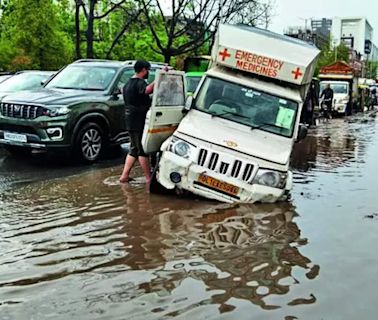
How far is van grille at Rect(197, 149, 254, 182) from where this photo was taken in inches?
301

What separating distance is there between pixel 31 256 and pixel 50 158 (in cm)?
600

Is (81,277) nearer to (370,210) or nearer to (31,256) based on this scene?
(31,256)

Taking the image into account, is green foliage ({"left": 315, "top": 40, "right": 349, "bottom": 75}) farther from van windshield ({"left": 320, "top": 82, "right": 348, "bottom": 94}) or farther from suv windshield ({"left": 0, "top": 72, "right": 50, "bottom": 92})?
suv windshield ({"left": 0, "top": 72, "right": 50, "bottom": 92})

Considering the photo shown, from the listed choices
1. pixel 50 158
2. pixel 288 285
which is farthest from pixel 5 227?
pixel 50 158

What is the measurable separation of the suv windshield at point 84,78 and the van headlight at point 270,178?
4677mm

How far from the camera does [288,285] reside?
5039 mm

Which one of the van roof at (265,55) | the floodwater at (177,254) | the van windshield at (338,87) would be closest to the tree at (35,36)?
the floodwater at (177,254)

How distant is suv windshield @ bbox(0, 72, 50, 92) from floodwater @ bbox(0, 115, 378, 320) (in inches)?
160

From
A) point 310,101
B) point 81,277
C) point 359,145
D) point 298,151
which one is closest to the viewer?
point 81,277

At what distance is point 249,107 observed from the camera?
8609 millimetres

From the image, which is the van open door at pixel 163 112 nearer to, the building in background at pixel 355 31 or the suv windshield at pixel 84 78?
the suv windshield at pixel 84 78

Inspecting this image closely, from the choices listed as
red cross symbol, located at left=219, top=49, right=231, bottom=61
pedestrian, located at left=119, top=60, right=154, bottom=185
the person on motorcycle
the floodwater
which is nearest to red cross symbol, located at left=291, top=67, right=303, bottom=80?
red cross symbol, located at left=219, top=49, right=231, bottom=61

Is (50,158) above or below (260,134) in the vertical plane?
below

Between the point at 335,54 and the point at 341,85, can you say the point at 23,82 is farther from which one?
the point at 335,54
